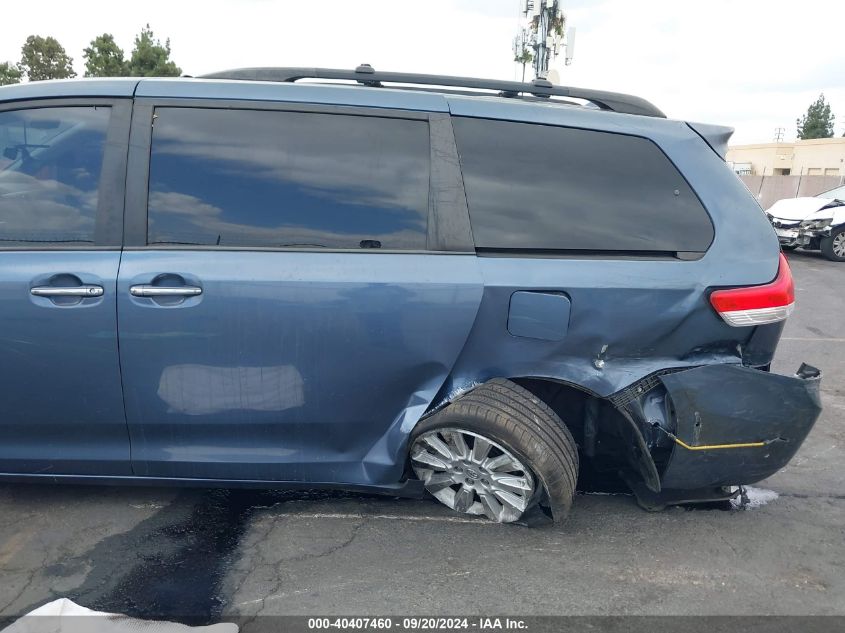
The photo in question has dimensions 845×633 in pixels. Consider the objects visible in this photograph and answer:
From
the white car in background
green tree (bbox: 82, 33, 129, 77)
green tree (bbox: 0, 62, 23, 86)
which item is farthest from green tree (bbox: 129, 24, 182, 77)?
the white car in background

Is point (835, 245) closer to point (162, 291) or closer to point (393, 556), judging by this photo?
point (393, 556)

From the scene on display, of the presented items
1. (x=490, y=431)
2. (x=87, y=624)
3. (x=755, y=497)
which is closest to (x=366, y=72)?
(x=490, y=431)

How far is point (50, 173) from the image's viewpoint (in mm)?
2875

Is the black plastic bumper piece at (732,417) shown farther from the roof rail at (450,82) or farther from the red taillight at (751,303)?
the roof rail at (450,82)

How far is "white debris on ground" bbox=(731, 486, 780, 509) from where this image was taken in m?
3.44

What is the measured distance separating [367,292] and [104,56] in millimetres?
29501

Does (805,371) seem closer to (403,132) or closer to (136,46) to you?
(403,132)

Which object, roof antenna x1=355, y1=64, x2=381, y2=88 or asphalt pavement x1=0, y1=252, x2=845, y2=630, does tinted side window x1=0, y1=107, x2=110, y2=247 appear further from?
asphalt pavement x1=0, y1=252, x2=845, y2=630

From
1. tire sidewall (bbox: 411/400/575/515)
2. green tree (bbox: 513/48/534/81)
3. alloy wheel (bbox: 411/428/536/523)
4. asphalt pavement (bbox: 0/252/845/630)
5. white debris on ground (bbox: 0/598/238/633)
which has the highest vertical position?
green tree (bbox: 513/48/534/81)

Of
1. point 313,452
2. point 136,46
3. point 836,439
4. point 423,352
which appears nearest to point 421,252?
point 423,352

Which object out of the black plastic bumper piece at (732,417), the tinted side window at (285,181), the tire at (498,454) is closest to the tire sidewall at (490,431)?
the tire at (498,454)

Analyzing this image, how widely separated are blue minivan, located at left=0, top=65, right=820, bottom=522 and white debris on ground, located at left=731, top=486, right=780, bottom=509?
1.57ft

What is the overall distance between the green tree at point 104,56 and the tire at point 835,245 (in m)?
25.6

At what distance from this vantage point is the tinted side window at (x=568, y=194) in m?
2.91
